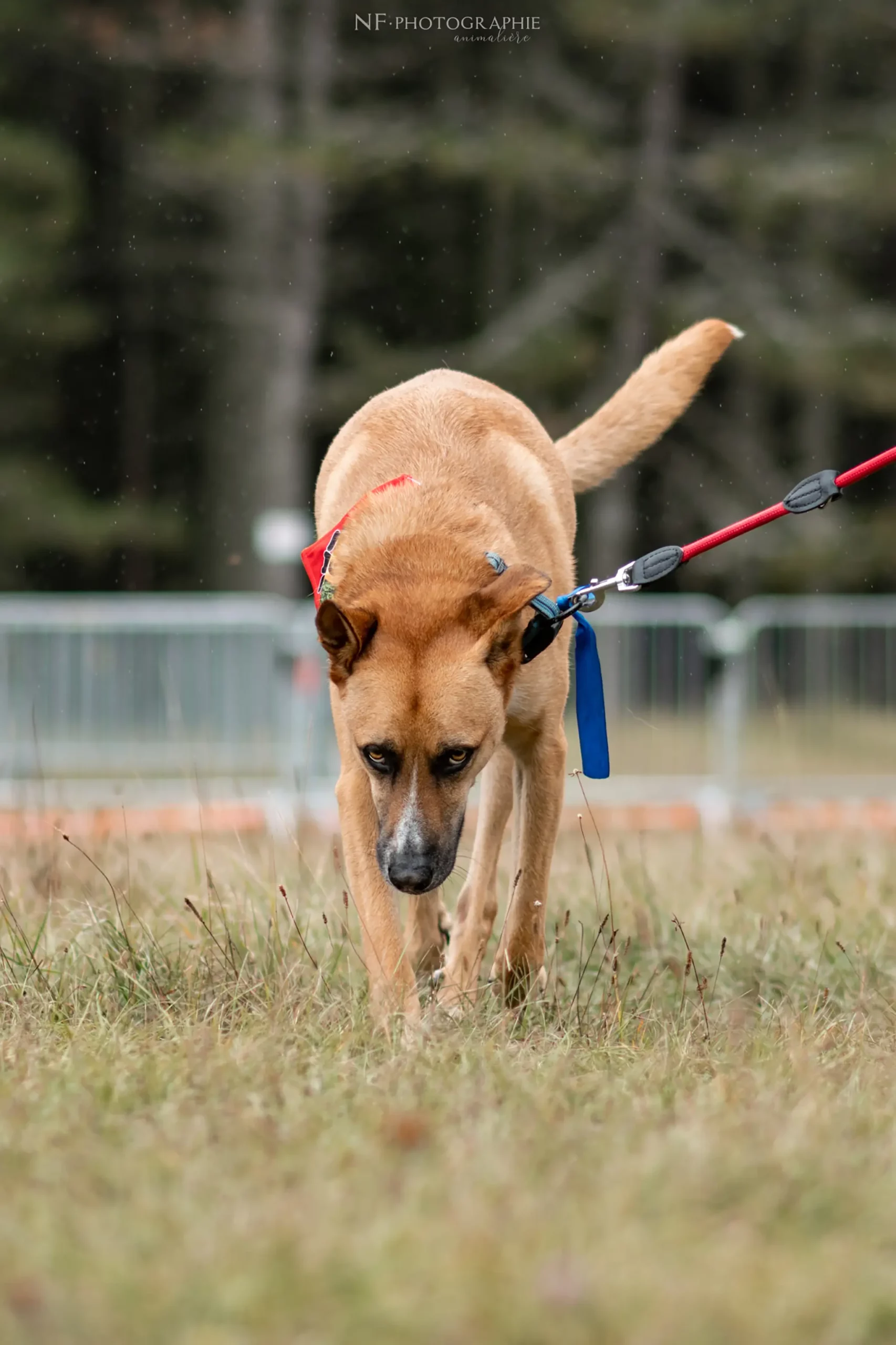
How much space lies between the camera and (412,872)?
11.9 feet

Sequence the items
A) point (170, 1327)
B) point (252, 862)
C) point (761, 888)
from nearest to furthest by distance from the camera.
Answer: point (170, 1327)
point (252, 862)
point (761, 888)

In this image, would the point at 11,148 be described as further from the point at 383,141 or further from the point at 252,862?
the point at 252,862

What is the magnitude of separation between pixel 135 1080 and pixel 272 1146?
1.61 ft

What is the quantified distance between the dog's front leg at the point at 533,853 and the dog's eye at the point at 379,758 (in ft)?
1.97

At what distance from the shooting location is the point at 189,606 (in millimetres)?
11492

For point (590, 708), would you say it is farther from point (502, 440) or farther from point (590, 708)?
point (502, 440)

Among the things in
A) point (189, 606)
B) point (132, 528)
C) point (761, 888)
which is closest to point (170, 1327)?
point (761, 888)

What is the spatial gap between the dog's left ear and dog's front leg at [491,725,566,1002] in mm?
564

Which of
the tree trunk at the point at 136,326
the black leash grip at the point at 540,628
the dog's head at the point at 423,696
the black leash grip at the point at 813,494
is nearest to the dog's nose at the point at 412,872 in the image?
the dog's head at the point at 423,696

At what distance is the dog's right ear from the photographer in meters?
3.60

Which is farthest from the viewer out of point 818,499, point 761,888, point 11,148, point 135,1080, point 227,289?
point 227,289

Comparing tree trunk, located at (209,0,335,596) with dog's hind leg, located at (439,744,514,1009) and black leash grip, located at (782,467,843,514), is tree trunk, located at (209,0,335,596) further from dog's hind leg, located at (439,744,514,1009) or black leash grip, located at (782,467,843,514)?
black leash grip, located at (782,467,843,514)

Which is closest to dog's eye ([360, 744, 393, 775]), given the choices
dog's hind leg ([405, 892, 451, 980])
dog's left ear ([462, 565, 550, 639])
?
dog's left ear ([462, 565, 550, 639])

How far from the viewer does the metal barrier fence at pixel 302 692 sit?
11273 millimetres
